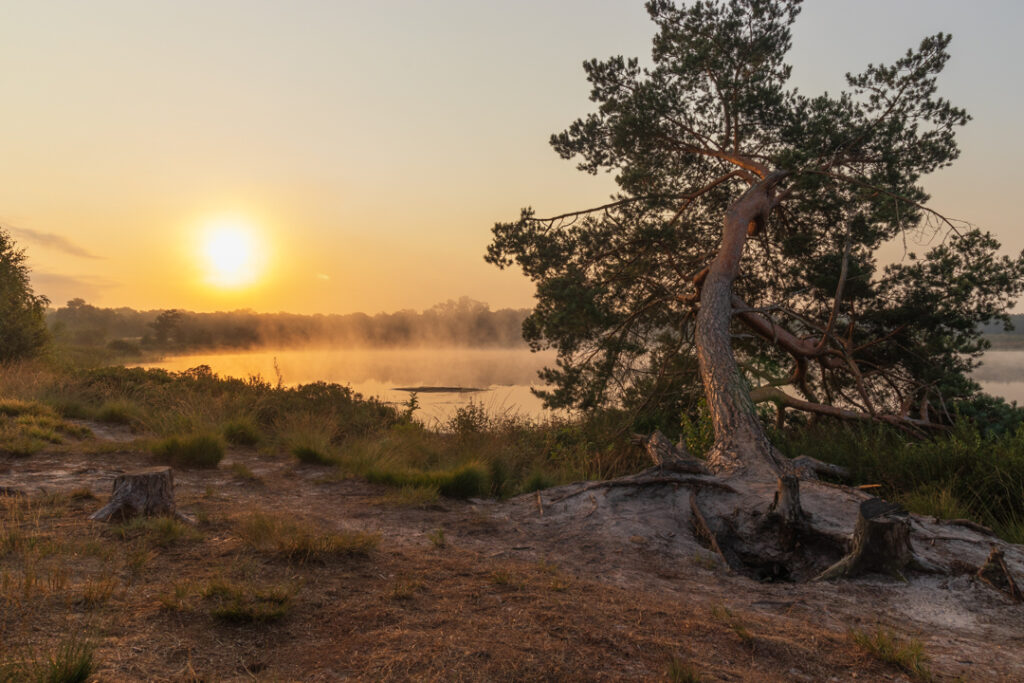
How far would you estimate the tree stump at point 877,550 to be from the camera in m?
5.07

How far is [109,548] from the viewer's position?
4.50m

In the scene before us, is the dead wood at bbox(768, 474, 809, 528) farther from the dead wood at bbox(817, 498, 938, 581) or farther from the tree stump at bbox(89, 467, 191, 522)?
the tree stump at bbox(89, 467, 191, 522)

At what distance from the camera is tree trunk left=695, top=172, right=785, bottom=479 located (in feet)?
26.3

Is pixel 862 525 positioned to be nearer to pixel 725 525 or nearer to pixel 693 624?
pixel 725 525

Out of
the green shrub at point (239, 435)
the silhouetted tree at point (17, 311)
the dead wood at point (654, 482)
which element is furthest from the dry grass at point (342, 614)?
the silhouetted tree at point (17, 311)

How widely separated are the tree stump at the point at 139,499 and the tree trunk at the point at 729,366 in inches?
246

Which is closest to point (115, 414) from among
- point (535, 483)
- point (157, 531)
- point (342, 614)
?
point (157, 531)

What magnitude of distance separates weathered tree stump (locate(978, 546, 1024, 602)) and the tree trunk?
101 inches

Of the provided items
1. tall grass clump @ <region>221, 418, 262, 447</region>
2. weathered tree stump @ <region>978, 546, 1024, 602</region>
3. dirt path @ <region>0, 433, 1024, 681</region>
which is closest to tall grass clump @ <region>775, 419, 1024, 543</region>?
weathered tree stump @ <region>978, 546, 1024, 602</region>

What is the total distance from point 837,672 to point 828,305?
1088 centimetres

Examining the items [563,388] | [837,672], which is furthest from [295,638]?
[563,388]

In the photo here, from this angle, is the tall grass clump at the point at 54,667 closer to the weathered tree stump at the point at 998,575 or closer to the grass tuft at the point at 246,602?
the grass tuft at the point at 246,602

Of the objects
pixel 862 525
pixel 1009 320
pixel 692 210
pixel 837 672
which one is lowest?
pixel 837 672

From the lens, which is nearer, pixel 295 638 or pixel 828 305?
pixel 295 638
